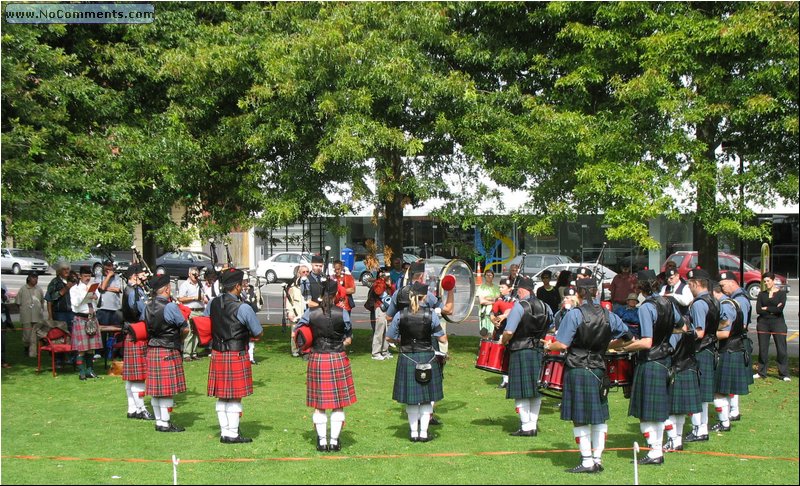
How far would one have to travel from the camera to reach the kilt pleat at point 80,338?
472 inches

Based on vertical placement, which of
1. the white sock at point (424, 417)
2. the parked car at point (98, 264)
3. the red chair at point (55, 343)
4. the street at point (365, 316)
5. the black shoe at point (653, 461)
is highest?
the parked car at point (98, 264)

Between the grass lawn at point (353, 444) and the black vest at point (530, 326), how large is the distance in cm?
98

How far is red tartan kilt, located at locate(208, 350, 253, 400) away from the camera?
8.15 meters

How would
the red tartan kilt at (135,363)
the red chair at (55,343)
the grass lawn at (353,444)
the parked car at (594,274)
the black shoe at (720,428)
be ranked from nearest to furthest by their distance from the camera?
the grass lawn at (353,444), the black shoe at (720,428), the red tartan kilt at (135,363), the red chair at (55,343), the parked car at (594,274)

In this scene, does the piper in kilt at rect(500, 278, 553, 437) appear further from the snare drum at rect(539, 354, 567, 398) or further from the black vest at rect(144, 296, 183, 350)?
the black vest at rect(144, 296, 183, 350)

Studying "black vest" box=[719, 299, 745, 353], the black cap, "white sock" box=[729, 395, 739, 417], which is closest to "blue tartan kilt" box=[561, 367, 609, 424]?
the black cap

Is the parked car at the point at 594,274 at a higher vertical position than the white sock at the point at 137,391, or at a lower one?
higher

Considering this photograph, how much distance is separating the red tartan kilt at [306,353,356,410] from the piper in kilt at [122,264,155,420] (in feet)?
7.63

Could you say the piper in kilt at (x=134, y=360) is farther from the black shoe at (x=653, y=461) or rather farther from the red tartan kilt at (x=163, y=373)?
the black shoe at (x=653, y=461)

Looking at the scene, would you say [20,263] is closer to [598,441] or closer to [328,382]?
[328,382]

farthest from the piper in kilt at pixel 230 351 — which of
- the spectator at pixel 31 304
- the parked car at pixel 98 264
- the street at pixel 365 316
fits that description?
the street at pixel 365 316

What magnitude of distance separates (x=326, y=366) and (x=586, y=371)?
2449mm

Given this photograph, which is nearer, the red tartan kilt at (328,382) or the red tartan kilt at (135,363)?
the red tartan kilt at (328,382)

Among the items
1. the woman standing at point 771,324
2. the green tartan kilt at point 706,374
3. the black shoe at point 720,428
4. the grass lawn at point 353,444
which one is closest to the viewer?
the grass lawn at point 353,444
